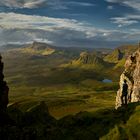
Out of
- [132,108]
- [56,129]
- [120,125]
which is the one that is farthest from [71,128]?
[132,108]

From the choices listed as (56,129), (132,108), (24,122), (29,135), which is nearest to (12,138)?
(29,135)

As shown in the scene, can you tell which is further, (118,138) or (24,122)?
(24,122)

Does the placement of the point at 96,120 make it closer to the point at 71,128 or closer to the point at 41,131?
the point at 71,128

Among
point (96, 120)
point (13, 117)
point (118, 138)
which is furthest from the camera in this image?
point (13, 117)

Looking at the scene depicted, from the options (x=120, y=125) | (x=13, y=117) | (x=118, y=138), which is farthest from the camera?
(x=13, y=117)

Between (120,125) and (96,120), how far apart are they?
752 inches

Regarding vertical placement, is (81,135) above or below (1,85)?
below

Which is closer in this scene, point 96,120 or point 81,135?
point 81,135

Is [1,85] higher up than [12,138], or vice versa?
[1,85]

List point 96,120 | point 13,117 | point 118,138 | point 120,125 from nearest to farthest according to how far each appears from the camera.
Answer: point 118,138 → point 120,125 → point 96,120 → point 13,117

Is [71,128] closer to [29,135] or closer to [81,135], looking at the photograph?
[81,135]

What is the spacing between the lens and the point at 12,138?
155m

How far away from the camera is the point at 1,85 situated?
194m

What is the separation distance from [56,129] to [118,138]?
90.6ft
